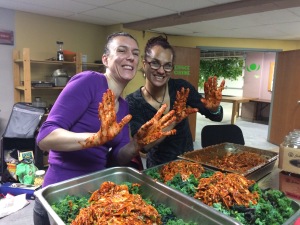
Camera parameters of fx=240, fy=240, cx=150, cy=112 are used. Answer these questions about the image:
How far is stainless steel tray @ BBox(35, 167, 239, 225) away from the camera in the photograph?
748 mm

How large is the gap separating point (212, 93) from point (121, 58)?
66 centimetres

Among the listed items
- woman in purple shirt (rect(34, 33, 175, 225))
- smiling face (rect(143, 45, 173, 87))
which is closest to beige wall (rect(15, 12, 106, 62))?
smiling face (rect(143, 45, 173, 87))

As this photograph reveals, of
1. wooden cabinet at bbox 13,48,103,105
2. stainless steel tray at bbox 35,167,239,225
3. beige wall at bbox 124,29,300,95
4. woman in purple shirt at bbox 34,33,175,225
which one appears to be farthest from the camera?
beige wall at bbox 124,29,300,95

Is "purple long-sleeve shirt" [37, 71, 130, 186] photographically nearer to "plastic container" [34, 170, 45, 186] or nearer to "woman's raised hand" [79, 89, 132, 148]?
"woman's raised hand" [79, 89, 132, 148]

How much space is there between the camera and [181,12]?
10.9 feet

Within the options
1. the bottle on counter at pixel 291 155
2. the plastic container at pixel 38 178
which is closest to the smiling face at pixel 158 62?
the bottle on counter at pixel 291 155

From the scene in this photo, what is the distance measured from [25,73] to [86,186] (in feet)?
9.56

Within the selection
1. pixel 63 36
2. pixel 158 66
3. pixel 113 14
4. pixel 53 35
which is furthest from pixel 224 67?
pixel 158 66

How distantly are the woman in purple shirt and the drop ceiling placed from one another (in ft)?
6.65

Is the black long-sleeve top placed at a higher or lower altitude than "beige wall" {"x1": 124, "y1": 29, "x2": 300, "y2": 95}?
lower

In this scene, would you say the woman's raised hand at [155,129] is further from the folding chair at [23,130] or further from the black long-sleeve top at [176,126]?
the folding chair at [23,130]

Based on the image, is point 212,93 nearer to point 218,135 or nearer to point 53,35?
point 218,135

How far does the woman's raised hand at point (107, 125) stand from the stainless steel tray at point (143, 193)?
20 centimetres

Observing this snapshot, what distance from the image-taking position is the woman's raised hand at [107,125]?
81 cm
